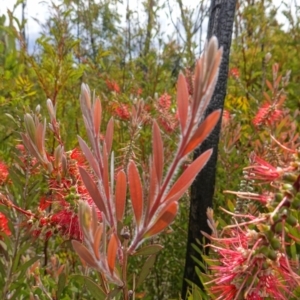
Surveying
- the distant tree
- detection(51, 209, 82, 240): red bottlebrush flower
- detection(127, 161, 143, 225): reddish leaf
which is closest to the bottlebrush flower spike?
detection(127, 161, 143, 225): reddish leaf

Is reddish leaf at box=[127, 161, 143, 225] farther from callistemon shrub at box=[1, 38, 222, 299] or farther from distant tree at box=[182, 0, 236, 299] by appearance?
distant tree at box=[182, 0, 236, 299]

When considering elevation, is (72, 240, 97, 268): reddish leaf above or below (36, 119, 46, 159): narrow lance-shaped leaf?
below

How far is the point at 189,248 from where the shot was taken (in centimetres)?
181

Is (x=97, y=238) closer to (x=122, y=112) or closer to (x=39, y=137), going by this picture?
(x=39, y=137)

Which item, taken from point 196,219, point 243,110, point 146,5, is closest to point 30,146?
point 196,219

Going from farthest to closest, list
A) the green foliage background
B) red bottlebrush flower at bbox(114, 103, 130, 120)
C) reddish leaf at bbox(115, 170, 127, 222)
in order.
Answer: red bottlebrush flower at bbox(114, 103, 130, 120) < the green foliage background < reddish leaf at bbox(115, 170, 127, 222)

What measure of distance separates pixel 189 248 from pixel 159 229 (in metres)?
1.45

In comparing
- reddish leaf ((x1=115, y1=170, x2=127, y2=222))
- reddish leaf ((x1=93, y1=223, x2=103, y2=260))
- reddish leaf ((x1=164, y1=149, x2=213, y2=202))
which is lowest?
reddish leaf ((x1=93, y1=223, x2=103, y2=260))

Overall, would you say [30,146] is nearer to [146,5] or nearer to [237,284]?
[237,284]

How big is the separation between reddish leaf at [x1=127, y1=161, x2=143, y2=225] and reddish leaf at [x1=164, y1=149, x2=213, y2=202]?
40 mm

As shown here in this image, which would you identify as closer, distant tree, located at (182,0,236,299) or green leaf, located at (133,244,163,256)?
green leaf, located at (133,244,163,256)

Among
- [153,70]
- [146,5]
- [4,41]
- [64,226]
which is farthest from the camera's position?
[146,5]

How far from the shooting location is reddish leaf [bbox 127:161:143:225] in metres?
0.42

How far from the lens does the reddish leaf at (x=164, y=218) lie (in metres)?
0.38
